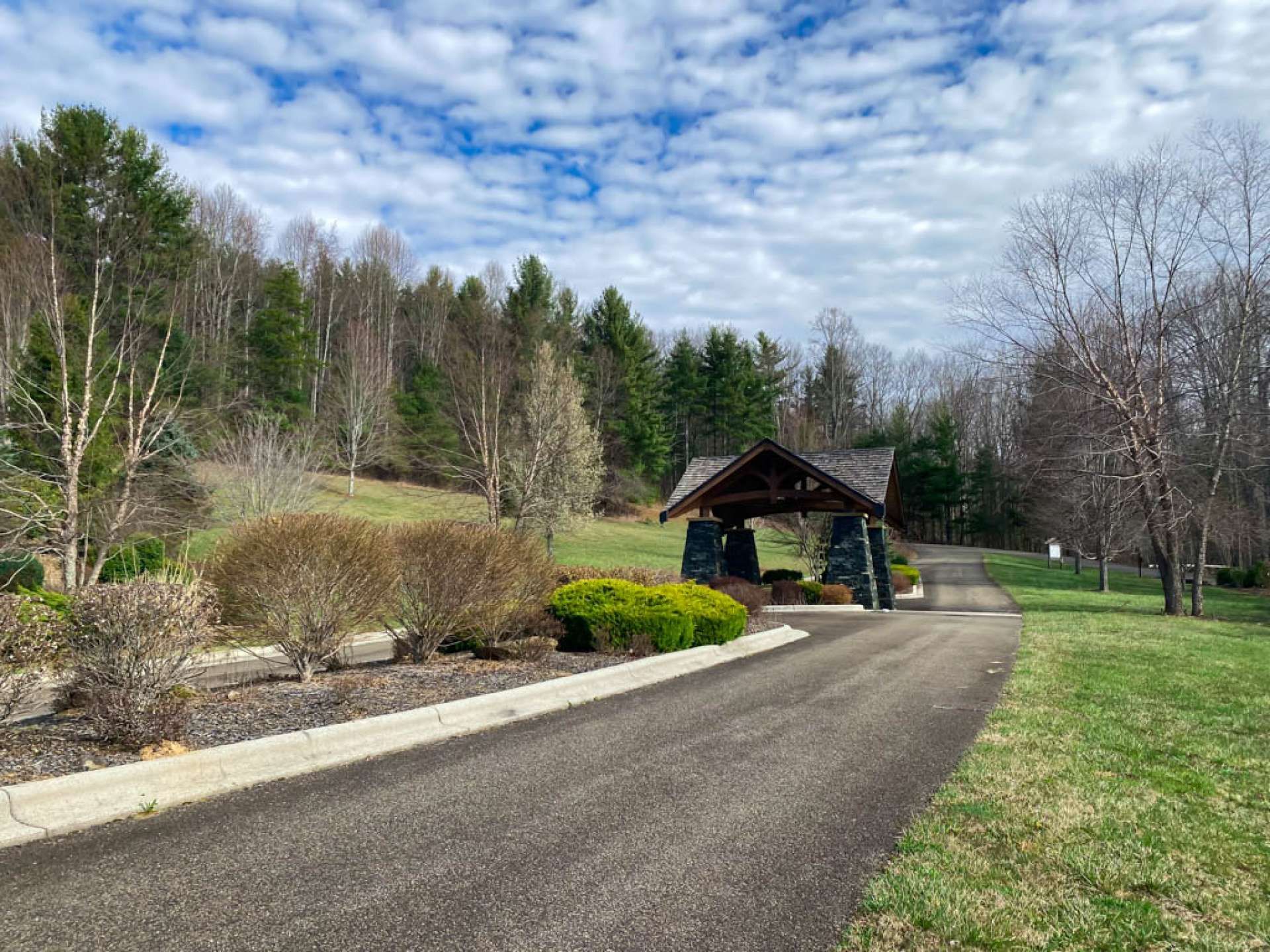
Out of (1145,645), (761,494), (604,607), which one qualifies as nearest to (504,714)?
(604,607)

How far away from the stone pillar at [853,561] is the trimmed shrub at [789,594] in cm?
126

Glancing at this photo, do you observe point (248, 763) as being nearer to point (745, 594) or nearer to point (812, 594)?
point (745, 594)

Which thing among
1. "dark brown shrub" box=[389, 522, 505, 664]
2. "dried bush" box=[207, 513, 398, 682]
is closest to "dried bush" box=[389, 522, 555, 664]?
"dark brown shrub" box=[389, 522, 505, 664]

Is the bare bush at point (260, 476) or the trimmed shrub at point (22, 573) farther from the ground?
the bare bush at point (260, 476)

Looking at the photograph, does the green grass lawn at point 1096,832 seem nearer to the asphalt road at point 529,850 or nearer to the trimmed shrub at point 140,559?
the asphalt road at point 529,850

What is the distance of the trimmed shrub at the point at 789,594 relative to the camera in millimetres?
21016

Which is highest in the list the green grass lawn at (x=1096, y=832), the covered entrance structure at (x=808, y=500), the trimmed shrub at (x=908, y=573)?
the covered entrance structure at (x=808, y=500)

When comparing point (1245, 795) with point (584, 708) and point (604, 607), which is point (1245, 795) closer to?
point (584, 708)

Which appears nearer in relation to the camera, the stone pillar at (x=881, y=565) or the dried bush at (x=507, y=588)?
the dried bush at (x=507, y=588)

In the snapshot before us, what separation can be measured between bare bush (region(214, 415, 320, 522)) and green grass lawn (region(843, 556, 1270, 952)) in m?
18.0

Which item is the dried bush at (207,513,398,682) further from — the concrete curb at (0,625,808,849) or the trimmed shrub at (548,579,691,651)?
the trimmed shrub at (548,579,691,651)

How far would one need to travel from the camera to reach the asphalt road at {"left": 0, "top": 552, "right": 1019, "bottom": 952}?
10.8 feet

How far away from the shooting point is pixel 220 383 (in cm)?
3350

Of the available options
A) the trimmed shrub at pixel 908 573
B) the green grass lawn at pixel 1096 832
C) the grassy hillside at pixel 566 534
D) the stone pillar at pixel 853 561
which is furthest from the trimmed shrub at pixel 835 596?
the grassy hillside at pixel 566 534
